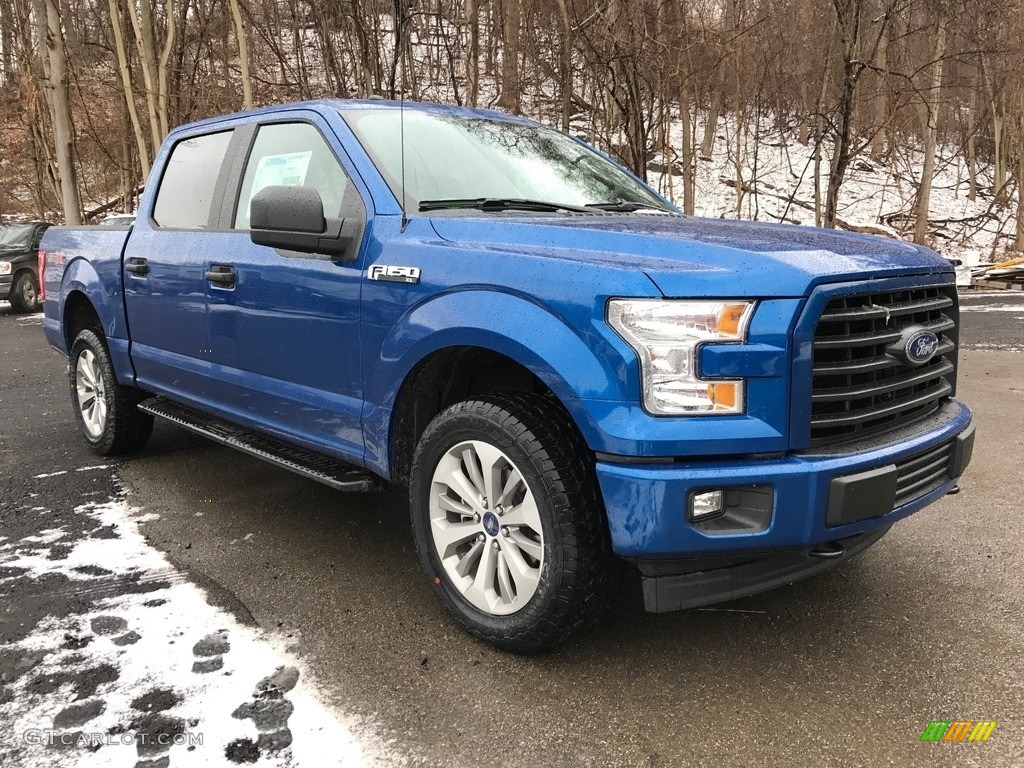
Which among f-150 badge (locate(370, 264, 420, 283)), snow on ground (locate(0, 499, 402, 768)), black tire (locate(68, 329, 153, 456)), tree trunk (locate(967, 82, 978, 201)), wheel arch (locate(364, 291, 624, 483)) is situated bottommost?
snow on ground (locate(0, 499, 402, 768))

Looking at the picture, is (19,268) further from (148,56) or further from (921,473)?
(921,473)

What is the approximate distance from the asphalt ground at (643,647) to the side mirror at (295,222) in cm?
136

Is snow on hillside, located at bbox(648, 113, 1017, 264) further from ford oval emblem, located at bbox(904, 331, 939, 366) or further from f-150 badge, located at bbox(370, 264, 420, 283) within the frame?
ford oval emblem, located at bbox(904, 331, 939, 366)

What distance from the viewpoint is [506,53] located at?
15.1m

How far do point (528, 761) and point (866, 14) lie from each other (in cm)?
1491

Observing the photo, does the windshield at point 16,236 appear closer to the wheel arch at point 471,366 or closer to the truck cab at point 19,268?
the truck cab at point 19,268

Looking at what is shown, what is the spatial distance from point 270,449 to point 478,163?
1580 mm

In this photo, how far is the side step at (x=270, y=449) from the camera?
129 inches

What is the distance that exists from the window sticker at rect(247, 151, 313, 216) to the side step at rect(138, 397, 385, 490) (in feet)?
3.48

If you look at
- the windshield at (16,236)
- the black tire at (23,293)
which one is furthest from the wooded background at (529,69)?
the black tire at (23,293)

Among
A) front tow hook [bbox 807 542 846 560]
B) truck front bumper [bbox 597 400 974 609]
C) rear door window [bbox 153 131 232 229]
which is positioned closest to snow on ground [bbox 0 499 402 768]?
truck front bumper [bbox 597 400 974 609]

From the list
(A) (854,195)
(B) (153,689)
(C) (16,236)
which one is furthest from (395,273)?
(A) (854,195)

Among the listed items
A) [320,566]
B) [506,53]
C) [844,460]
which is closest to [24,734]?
[320,566]

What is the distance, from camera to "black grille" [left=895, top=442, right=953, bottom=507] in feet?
8.32
